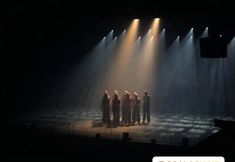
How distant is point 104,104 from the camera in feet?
42.6

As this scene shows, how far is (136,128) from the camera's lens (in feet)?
40.5

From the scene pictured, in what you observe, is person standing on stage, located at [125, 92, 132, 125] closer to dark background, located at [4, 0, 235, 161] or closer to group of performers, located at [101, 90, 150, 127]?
group of performers, located at [101, 90, 150, 127]

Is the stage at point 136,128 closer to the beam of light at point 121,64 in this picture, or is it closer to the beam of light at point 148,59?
the beam of light at point 148,59

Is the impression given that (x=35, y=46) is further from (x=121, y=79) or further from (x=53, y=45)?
(x=121, y=79)

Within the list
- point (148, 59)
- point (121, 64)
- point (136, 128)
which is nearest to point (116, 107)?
point (136, 128)

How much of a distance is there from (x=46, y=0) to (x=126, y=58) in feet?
42.2

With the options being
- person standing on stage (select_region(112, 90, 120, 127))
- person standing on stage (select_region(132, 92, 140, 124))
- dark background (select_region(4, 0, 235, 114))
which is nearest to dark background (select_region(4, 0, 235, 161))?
dark background (select_region(4, 0, 235, 114))

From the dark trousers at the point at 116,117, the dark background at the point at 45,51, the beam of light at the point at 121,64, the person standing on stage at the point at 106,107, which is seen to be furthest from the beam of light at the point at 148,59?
the dark trousers at the point at 116,117

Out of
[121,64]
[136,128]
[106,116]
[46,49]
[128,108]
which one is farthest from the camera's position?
[121,64]

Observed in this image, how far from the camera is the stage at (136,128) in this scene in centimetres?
1055

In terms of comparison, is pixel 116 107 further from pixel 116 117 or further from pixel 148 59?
pixel 148 59

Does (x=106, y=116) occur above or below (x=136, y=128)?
above

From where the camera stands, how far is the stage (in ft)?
34.6

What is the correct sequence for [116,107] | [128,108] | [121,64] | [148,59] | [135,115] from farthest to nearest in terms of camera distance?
[121,64] → [148,59] → [135,115] → [128,108] → [116,107]
